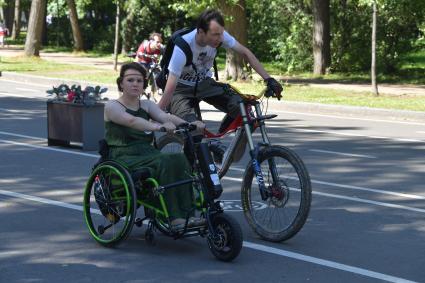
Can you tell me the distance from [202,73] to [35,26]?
27163 millimetres

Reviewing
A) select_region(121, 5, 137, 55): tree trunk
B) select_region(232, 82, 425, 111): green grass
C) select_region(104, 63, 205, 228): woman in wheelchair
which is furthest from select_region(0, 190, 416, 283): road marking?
select_region(121, 5, 137, 55): tree trunk

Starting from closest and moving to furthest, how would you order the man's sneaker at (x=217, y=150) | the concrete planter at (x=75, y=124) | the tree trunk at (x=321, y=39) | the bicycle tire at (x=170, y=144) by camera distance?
the man's sneaker at (x=217, y=150), the bicycle tire at (x=170, y=144), the concrete planter at (x=75, y=124), the tree trunk at (x=321, y=39)

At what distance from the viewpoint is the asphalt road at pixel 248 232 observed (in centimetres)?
616

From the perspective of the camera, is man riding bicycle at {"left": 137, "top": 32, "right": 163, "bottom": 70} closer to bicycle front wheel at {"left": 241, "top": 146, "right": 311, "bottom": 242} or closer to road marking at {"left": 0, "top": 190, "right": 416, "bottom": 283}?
bicycle front wheel at {"left": 241, "top": 146, "right": 311, "bottom": 242}

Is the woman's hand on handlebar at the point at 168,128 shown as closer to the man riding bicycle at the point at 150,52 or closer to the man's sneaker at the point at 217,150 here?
the man's sneaker at the point at 217,150

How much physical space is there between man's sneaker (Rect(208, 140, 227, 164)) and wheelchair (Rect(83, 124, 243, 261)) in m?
1.01

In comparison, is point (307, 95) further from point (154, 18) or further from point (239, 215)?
point (154, 18)

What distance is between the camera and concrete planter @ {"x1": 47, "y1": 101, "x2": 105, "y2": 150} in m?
12.2

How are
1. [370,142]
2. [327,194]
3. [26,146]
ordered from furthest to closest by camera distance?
[370,142] < [26,146] < [327,194]

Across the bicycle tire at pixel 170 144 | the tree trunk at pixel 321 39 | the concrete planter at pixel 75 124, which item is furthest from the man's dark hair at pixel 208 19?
the tree trunk at pixel 321 39

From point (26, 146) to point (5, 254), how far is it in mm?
5997

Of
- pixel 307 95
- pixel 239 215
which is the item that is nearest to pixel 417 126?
pixel 307 95

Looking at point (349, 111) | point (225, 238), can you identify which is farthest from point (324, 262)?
point (349, 111)

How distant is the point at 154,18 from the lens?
143ft
